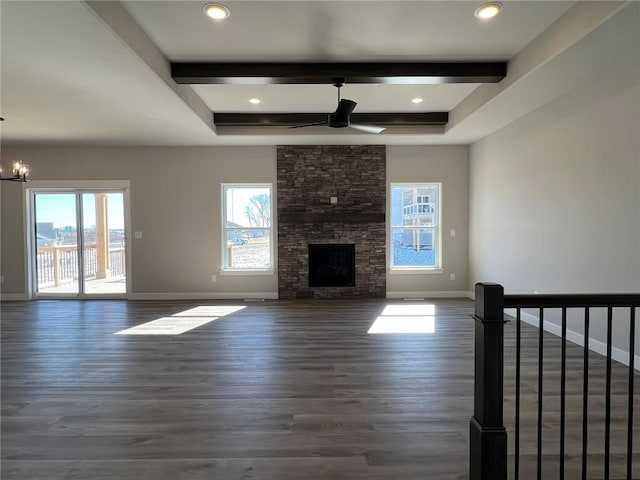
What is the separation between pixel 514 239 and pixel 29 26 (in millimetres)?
5783

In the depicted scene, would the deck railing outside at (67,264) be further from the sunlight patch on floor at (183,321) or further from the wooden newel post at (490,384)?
the wooden newel post at (490,384)

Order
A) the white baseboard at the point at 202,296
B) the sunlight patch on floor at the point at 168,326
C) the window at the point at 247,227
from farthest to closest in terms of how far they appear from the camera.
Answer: the window at the point at 247,227 < the white baseboard at the point at 202,296 < the sunlight patch on floor at the point at 168,326

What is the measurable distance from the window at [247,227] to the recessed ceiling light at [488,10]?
4.62m

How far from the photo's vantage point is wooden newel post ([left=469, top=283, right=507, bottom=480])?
5.19 feet

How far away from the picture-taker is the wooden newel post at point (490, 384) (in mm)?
1583

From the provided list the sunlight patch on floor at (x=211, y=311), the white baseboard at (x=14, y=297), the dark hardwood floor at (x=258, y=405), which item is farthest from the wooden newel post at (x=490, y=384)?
the white baseboard at (x=14, y=297)

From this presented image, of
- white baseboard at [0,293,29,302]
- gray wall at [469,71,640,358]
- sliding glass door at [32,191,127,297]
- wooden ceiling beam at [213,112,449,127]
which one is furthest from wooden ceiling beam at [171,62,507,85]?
white baseboard at [0,293,29,302]

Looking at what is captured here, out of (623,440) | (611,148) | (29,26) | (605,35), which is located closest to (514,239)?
(611,148)

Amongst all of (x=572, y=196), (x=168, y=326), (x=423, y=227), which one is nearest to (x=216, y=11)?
(x=168, y=326)

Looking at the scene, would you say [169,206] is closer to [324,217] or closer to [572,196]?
[324,217]

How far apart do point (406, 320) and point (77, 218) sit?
6.12m

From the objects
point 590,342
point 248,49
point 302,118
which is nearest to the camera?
point 248,49

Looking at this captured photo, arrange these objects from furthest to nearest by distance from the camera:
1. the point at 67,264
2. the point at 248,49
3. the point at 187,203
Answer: the point at 67,264 < the point at 187,203 < the point at 248,49

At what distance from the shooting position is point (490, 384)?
5.28 ft
